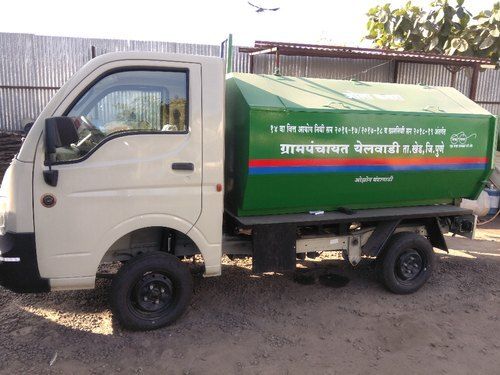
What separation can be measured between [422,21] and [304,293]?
41.0 ft

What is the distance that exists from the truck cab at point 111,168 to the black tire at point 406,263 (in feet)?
6.93

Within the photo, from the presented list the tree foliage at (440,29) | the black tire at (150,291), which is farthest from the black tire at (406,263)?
the tree foliage at (440,29)

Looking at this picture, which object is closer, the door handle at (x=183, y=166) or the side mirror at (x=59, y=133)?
the side mirror at (x=59, y=133)

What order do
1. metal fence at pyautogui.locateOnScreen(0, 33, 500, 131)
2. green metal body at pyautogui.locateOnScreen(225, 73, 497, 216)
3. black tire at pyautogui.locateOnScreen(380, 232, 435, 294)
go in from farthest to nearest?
metal fence at pyautogui.locateOnScreen(0, 33, 500, 131) < black tire at pyautogui.locateOnScreen(380, 232, 435, 294) < green metal body at pyautogui.locateOnScreen(225, 73, 497, 216)

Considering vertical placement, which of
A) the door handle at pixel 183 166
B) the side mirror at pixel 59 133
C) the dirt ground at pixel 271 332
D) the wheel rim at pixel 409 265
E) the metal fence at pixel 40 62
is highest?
the metal fence at pixel 40 62

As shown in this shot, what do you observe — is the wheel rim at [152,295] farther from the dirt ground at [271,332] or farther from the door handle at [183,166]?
the door handle at [183,166]

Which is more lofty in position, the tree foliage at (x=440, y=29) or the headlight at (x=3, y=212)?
the tree foliage at (x=440, y=29)

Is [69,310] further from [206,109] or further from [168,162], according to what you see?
[206,109]

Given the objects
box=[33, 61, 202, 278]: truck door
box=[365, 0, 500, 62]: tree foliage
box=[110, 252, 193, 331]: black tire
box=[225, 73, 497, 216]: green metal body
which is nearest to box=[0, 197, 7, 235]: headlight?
box=[33, 61, 202, 278]: truck door

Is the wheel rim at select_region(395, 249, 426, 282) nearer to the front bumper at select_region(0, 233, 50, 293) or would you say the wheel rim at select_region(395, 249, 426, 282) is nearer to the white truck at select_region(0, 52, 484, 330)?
the white truck at select_region(0, 52, 484, 330)

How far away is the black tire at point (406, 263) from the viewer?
191 inches

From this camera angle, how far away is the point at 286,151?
13.3 feet

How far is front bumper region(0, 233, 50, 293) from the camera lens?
134 inches

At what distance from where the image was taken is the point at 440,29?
1427 centimetres
